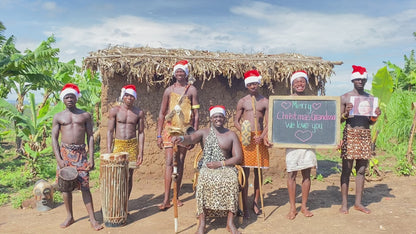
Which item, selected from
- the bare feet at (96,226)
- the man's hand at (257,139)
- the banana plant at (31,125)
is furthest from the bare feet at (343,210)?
the banana plant at (31,125)

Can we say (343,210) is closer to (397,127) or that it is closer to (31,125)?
(397,127)

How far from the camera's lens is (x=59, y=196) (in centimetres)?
600

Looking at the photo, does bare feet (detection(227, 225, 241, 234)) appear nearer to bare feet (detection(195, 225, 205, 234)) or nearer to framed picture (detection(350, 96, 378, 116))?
bare feet (detection(195, 225, 205, 234))

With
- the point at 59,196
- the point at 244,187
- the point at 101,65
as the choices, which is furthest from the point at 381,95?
the point at 59,196

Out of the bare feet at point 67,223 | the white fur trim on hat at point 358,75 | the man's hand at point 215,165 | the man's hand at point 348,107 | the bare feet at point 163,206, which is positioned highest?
the white fur trim on hat at point 358,75

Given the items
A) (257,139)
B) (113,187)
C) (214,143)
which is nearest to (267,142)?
(257,139)

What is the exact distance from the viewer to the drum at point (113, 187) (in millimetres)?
4453

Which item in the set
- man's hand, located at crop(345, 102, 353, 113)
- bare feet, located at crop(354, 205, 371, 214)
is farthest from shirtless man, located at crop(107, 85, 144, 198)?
bare feet, located at crop(354, 205, 371, 214)

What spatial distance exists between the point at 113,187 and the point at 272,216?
7.21ft

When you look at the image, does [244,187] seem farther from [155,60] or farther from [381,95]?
[381,95]

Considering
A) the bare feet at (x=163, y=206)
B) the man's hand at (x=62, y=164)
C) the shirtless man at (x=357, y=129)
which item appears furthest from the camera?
the bare feet at (x=163, y=206)

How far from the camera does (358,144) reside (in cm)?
476

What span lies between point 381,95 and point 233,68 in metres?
3.40

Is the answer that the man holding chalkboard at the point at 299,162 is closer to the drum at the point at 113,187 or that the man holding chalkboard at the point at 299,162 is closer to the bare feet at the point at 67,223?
the drum at the point at 113,187
